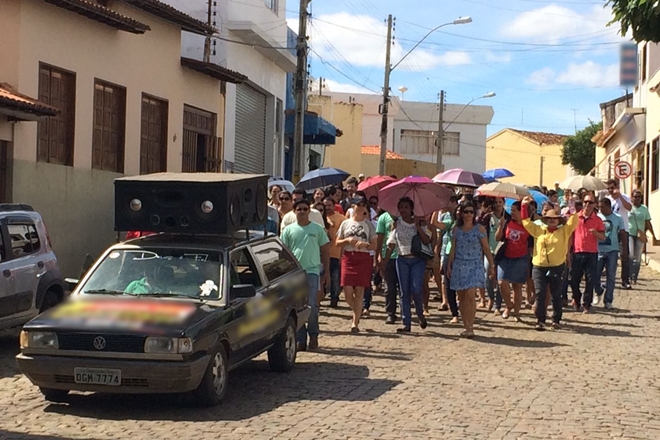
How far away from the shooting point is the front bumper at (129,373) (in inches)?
316

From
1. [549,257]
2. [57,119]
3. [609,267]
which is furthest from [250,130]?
[549,257]

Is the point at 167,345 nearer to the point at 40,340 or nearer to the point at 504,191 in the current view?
the point at 40,340

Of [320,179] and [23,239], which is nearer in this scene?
[23,239]

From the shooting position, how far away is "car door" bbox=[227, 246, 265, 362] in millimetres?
8953

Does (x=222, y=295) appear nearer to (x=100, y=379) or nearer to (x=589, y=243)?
(x=100, y=379)

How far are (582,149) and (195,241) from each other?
198 ft

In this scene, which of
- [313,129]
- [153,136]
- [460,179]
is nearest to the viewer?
[460,179]

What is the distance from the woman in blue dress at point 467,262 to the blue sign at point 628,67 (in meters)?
29.0

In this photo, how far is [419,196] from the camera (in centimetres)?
1466

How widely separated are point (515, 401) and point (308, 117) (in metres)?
25.5

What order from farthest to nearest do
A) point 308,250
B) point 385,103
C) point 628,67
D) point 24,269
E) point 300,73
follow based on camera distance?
1. point 628,67
2. point 385,103
3. point 300,73
4. point 308,250
5. point 24,269

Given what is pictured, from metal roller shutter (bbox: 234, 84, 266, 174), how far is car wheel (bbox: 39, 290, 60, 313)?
16.0m

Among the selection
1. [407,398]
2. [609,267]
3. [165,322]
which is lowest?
[407,398]

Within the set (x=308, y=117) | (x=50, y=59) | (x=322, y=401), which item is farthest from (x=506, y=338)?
(x=308, y=117)
